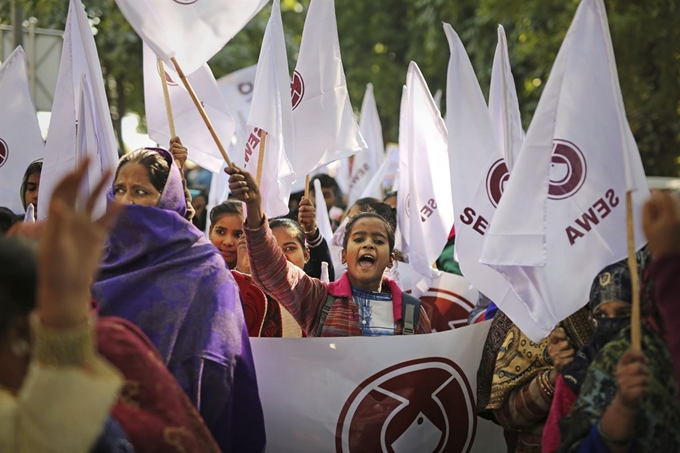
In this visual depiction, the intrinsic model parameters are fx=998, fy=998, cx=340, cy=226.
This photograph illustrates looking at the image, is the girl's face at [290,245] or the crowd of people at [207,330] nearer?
the crowd of people at [207,330]

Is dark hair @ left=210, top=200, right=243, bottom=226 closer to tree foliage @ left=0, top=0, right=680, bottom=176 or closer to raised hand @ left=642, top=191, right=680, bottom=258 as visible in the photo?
raised hand @ left=642, top=191, right=680, bottom=258

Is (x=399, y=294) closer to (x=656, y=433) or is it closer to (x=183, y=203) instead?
(x=183, y=203)

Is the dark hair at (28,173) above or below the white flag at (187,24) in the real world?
below

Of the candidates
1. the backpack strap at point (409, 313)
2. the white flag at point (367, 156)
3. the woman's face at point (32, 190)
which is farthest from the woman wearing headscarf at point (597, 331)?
the white flag at point (367, 156)

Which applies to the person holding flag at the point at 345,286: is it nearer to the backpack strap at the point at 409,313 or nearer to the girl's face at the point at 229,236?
the backpack strap at the point at 409,313

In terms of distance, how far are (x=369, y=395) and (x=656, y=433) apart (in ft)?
4.74

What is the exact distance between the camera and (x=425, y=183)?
22.0 feet

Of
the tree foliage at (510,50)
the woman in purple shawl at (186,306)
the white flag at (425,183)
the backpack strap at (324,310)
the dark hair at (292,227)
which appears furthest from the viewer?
the tree foliage at (510,50)

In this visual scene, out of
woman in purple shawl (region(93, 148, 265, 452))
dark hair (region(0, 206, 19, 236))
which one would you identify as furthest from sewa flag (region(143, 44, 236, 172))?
woman in purple shawl (region(93, 148, 265, 452))

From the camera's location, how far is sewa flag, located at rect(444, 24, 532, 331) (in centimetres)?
488

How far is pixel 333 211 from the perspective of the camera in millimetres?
9406

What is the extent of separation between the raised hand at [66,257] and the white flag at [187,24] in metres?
2.82

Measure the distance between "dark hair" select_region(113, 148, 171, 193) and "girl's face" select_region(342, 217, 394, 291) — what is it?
1171 mm

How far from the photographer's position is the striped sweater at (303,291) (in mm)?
4168
